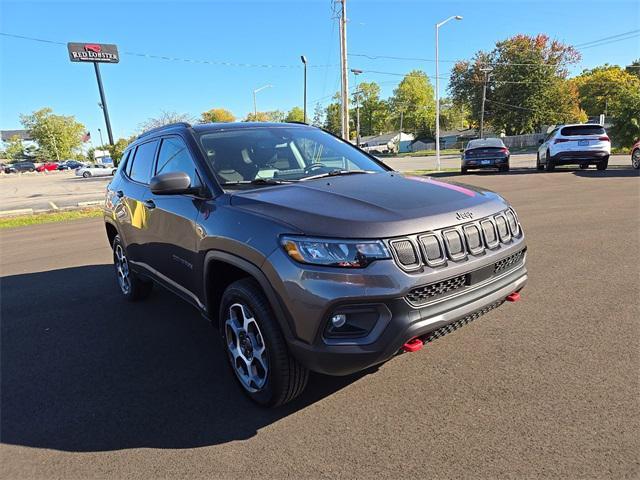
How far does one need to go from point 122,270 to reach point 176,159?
2157 millimetres

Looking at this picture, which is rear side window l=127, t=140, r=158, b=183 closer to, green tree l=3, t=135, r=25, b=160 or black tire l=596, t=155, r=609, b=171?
black tire l=596, t=155, r=609, b=171

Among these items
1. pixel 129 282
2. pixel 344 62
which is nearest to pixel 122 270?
pixel 129 282

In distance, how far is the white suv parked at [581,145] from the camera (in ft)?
50.6

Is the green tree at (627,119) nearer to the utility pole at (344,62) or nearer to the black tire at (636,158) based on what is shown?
the black tire at (636,158)

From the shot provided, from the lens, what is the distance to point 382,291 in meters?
2.27

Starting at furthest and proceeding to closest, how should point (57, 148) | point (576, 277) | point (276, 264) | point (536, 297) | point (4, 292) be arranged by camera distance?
point (57, 148)
point (4, 292)
point (576, 277)
point (536, 297)
point (276, 264)

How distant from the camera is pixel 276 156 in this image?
364 cm

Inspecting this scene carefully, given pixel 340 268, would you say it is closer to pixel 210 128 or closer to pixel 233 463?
pixel 233 463

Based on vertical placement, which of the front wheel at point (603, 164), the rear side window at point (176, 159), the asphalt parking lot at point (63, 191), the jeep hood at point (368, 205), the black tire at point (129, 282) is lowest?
the asphalt parking lot at point (63, 191)

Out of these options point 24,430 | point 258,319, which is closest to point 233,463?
point 258,319

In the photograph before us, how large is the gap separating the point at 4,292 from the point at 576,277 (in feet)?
22.9

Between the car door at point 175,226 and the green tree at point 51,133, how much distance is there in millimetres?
114634

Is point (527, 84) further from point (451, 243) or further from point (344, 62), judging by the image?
point (451, 243)

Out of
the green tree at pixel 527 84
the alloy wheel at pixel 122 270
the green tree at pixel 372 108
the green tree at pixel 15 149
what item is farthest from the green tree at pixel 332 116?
the alloy wheel at pixel 122 270
